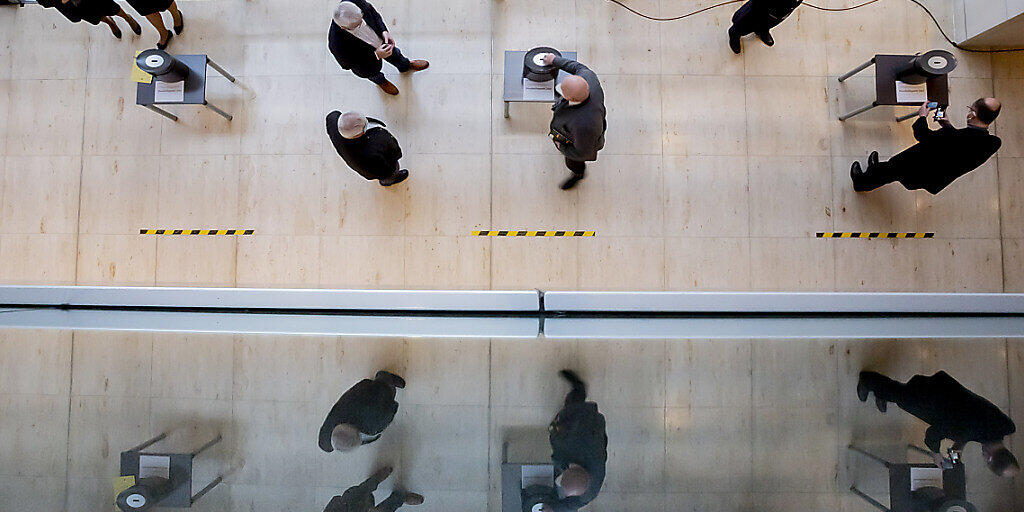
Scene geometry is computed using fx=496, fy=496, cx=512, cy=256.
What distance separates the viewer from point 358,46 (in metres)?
4.39

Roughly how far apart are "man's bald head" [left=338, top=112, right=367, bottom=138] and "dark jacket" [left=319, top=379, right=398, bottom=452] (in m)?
2.32

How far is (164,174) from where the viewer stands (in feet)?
17.0

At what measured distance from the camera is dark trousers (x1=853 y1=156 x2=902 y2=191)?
4.53 metres

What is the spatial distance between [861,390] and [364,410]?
224cm

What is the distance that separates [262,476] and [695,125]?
15.8ft

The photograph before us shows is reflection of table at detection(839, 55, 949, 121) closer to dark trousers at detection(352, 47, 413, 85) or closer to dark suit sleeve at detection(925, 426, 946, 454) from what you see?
dark suit sleeve at detection(925, 426, 946, 454)

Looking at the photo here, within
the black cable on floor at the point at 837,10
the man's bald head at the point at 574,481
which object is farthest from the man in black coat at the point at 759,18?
the man's bald head at the point at 574,481

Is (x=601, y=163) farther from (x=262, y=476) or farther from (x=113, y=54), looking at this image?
(x=113, y=54)

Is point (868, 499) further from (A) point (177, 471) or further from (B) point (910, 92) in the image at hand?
(B) point (910, 92)

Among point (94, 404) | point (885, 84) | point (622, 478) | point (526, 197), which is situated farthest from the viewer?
point (526, 197)

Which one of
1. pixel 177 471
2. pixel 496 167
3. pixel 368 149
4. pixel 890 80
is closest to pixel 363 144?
pixel 368 149

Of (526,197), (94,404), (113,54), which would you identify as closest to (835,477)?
(94,404)

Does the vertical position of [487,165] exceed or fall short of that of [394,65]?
it falls short

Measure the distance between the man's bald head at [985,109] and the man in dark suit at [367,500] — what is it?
5.01 meters
